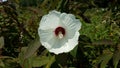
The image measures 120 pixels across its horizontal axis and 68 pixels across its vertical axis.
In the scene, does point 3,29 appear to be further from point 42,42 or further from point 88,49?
point 42,42

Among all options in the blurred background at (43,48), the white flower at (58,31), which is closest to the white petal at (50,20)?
the white flower at (58,31)

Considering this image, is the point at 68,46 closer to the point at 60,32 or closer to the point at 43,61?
the point at 60,32

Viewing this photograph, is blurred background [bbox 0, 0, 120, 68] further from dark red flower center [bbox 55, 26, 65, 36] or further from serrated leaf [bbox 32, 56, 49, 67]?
dark red flower center [bbox 55, 26, 65, 36]

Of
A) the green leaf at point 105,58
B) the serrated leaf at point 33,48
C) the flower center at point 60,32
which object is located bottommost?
the green leaf at point 105,58

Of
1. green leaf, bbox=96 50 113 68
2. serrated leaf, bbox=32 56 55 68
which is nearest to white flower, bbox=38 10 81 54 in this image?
serrated leaf, bbox=32 56 55 68

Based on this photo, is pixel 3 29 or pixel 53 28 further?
pixel 3 29

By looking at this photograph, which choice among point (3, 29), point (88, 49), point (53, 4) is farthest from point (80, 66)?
point (3, 29)

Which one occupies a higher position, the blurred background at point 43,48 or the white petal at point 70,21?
the white petal at point 70,21

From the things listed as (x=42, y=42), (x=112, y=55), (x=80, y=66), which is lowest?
(x=80, y=66)

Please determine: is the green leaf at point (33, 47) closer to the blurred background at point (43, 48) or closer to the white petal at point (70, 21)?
the blurred background at point (43, 48)
